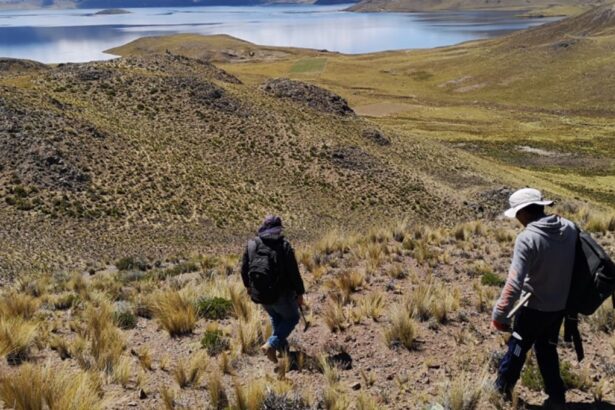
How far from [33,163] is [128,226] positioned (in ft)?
19.3

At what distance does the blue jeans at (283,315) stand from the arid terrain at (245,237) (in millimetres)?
291

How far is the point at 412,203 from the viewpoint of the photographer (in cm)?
3148

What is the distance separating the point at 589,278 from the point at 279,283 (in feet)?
11.5

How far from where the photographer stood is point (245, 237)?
2456cm

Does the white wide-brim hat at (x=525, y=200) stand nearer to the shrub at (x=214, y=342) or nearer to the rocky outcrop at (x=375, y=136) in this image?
the shrub at (x=214, y=342)

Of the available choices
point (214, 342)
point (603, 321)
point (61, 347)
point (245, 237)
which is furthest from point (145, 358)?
point (245, 237)

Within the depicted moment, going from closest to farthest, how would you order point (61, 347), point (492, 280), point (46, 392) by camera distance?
point (46, 392) < point (61, 347) < point (492, 280)

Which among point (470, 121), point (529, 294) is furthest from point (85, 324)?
point (470, 121)

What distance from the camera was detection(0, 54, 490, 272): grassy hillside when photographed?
22.8 meters

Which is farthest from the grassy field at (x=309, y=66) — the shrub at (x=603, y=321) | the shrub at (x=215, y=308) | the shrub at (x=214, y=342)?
the shrub at (x=214, y=342)

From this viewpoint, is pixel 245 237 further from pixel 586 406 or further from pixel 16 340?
pixel 586 406

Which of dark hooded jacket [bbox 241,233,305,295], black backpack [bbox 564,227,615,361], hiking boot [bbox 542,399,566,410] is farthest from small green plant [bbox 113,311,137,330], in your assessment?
black backpack [bbox 564,227,615,361]

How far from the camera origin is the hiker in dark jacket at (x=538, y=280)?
5504mm

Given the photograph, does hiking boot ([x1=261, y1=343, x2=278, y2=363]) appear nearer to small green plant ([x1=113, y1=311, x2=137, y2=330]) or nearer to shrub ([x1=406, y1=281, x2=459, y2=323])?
shrub ([x1=406, y1=281, x2=459, y2=323])
